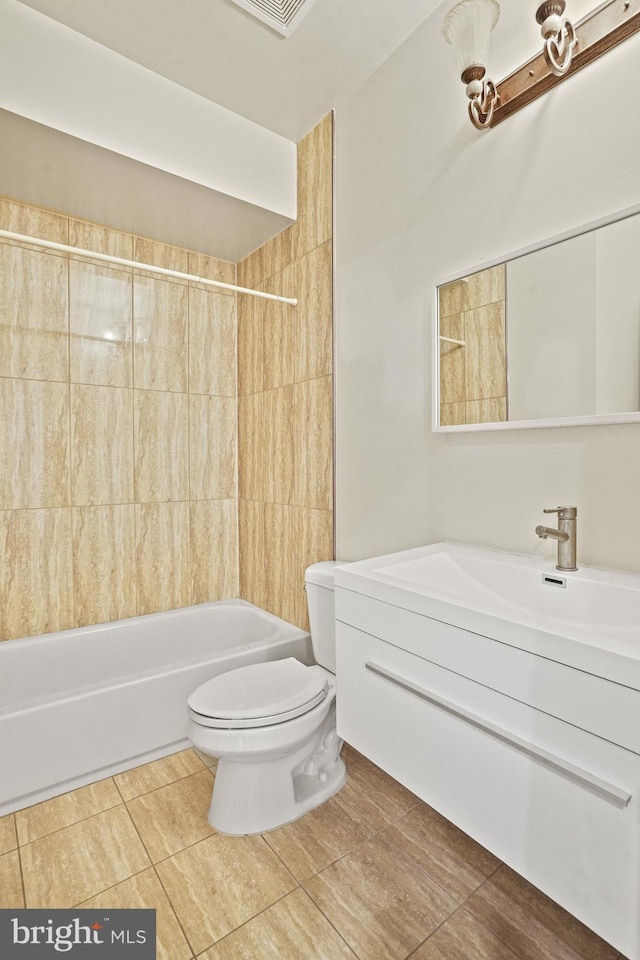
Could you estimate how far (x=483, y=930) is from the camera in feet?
3.92

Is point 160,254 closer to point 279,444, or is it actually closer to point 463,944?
point 279,444

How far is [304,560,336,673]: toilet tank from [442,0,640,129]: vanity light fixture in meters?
1.52

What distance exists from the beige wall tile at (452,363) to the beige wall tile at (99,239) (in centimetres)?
167

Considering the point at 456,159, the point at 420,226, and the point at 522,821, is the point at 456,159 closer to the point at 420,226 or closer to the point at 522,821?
the point at 420,226

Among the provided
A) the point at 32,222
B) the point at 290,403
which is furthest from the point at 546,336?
the point at 32,222

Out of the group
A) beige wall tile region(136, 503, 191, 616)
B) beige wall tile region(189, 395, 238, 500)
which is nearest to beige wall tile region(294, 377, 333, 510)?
beige wall tile region(189, 395, 238, 500)

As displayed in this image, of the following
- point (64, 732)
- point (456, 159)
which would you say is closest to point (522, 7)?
point (456, 159)

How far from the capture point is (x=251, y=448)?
2695 millimetres

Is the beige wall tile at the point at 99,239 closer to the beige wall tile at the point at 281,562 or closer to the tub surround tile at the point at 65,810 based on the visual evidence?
the beige wall tile at the point at 281,562

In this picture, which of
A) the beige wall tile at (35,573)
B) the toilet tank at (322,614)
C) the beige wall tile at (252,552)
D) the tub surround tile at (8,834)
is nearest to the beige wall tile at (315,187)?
the beige wall tile at (252,552)

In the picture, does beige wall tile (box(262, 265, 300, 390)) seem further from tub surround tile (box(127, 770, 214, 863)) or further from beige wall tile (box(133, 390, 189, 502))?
tub surround tile (box(127, 770, 214, 863))

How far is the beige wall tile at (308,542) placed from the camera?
2.16 meters

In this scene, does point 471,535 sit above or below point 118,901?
above

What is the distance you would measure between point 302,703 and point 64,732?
0.85 metres
